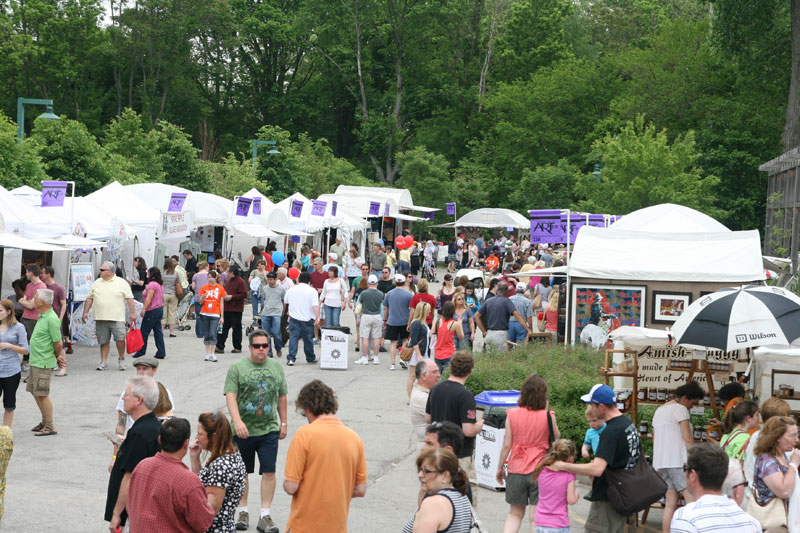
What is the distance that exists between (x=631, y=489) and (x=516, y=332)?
Result: 369 inches

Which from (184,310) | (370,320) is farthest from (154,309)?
(184,310)

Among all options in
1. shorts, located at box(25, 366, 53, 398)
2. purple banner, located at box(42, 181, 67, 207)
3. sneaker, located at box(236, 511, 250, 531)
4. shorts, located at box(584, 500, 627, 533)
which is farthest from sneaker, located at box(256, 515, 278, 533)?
purple banner, located at box(42, 181, 67, 207)

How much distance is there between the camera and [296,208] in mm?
29766

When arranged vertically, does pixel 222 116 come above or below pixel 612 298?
above

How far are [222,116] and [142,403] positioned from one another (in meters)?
62.6

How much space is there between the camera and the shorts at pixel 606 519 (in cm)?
687

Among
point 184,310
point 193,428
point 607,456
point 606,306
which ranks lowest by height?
point 193,428

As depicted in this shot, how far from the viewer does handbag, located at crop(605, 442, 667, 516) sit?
22.0 feet

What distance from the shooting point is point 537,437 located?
24.2 feet

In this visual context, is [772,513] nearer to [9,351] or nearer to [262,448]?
[262,448]

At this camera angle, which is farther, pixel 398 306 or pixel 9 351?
pixel 398 306

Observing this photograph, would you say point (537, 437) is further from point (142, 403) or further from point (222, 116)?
point (222, 116)

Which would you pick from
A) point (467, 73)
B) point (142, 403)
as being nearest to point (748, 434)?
point (142, 403)

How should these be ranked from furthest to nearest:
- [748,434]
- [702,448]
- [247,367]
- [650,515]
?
[650,515], [247,367], [748,434], [702,448]
